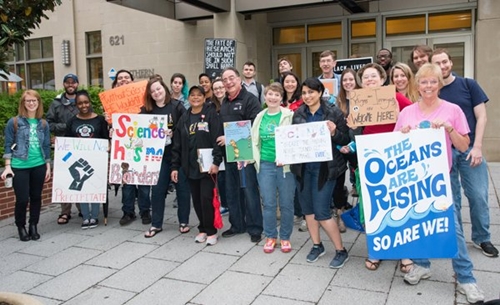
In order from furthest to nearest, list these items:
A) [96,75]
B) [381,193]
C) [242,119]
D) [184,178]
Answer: [96,75] < [184,178] < [242,119] < [381,193]

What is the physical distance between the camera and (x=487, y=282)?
4039 millimetres

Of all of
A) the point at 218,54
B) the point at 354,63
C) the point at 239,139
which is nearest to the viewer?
the point at 239,139

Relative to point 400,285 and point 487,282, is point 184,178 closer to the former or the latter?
point 400,285

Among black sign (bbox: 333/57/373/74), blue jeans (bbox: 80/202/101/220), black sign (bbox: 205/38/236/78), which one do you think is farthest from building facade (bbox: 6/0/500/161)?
blue jeans (bbox: 80/202/101/220)

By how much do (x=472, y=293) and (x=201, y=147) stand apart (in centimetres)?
316

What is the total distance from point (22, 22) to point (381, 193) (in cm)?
311

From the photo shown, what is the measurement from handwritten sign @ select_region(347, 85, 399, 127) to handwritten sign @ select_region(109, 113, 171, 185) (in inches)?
98.5

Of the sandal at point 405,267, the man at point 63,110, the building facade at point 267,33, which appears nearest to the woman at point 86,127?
the man at point 63,110

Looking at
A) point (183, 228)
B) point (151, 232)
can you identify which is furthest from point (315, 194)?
point (151, 232)

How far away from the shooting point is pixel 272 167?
4980 mm

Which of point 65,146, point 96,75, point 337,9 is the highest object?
point 337,9

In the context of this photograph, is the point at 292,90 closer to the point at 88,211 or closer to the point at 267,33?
the point at 88,211

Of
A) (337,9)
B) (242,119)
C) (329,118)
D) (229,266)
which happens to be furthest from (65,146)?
(337,9)

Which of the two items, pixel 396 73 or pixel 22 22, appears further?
pixel 396 73
